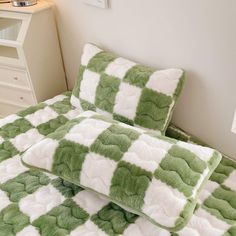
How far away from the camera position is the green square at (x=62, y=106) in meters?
1.52

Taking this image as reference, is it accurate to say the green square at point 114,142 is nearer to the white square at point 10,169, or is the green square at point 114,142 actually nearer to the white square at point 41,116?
the white square at point 10,169

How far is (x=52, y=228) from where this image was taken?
94 centimetres

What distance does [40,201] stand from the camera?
104 cm

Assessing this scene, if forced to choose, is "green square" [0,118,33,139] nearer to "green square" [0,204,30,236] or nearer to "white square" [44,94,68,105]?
"white square" [44,94,68,105]

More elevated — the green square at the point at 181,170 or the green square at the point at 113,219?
the green square at the point at 181,170

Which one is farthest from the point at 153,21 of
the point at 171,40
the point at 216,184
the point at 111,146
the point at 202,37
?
the point at 216,184

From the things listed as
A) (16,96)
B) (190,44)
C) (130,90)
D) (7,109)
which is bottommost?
(7,109)

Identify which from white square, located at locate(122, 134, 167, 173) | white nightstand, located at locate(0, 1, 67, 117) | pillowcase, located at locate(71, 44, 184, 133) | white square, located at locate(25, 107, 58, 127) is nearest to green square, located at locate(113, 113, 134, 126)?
pillowcase, located at locate(71, 44, 184, 133)

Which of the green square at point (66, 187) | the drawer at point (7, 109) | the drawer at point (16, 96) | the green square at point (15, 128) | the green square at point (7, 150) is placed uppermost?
the green square at point (15, 128)

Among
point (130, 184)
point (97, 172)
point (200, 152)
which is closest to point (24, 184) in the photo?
point (97, 172)

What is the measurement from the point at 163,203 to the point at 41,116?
832 millimetres

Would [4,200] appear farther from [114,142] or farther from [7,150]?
[114,142]

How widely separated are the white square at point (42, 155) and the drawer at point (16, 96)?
740 mm

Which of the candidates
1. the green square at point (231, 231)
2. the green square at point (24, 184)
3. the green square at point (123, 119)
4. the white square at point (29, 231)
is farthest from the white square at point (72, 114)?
the green square at point (231, 231)
